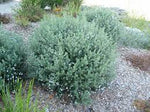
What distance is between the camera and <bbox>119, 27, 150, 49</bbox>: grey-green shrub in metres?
5.86

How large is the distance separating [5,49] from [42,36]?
22.7 inches

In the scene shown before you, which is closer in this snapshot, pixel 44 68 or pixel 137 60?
pixel 44 68

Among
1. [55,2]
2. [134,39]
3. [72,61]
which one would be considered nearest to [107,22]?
[134,39]

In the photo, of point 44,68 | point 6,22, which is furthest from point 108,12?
point 44,68

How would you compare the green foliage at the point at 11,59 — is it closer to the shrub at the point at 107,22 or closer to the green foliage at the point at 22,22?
the green foliage at the point at 22,22

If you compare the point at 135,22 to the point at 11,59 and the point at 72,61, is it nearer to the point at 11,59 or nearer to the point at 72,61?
the point at 72,61

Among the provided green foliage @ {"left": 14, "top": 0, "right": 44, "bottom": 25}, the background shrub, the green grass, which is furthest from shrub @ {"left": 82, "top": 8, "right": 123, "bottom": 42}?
the green grass

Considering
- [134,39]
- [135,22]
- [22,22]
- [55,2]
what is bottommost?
[135,22]

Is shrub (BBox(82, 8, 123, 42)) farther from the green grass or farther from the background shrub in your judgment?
the green grass

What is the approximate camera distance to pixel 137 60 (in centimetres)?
510

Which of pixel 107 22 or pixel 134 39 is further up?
pixel 107 22

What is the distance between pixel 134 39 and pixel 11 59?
3384 mm

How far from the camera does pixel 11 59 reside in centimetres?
356

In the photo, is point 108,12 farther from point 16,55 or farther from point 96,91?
point 16,55
